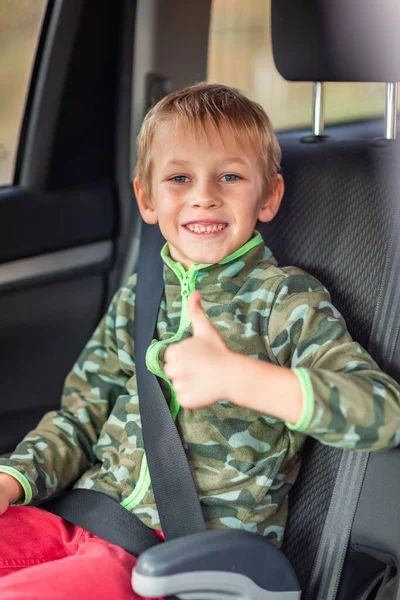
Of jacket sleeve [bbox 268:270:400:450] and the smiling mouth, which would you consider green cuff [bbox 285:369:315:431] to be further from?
the smiling mouth

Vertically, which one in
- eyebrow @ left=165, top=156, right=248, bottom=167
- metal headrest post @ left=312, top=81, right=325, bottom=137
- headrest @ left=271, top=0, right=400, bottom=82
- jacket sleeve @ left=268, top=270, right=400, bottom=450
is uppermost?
headrest @ left=271, top=0, right=400, bottom=82

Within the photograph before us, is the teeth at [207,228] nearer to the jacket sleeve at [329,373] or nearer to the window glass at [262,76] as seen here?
the jacket sleeve at [329,373]

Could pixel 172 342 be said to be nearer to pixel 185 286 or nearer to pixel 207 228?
pixel 185 286

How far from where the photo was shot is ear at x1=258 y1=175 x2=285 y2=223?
5.99 feet

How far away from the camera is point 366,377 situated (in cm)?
146

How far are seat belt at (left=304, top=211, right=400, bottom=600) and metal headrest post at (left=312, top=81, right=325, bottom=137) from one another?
0.51 metres

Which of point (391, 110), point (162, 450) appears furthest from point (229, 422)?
point (391, 110)

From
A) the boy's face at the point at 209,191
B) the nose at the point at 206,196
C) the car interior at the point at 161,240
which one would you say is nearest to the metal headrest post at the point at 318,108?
the car interior at the point at 161,240

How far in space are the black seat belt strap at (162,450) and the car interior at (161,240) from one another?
14 centimetres

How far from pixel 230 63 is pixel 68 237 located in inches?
31.6

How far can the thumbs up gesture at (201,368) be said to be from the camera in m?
1.37

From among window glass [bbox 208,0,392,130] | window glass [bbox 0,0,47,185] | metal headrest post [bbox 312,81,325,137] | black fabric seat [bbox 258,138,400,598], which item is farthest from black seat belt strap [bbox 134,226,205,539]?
window glass [bbox 208,0,392,130]

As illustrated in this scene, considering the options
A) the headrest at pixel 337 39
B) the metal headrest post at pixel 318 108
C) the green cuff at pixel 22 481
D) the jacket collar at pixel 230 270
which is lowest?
the green cuff at pixel 22 481

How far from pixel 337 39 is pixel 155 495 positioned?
98 centimetres
